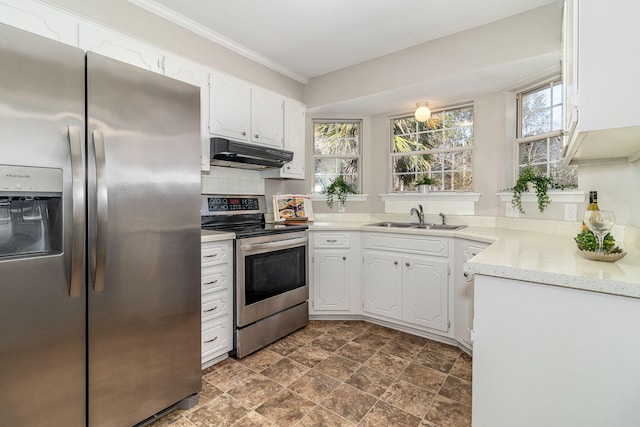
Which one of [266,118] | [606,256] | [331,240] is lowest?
[331,240]

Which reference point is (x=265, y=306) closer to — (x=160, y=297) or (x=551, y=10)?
(x=160, y=297)

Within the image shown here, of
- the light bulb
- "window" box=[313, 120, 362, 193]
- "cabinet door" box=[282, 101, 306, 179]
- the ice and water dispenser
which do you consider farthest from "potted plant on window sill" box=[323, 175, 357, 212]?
the ice and water dispenser

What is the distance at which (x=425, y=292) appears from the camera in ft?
8.60

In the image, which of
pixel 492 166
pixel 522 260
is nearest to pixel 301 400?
pixel 522 260

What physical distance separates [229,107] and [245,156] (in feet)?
1.49

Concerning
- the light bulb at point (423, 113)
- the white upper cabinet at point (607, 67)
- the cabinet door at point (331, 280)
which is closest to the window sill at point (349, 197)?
the cabinet door at point (331, 280)

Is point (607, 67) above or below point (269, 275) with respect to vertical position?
above

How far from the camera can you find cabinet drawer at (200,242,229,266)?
2098 millimetres

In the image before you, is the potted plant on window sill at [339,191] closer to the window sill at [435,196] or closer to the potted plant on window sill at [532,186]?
the window sill at [435,196]

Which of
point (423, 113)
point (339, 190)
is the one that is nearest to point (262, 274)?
point (339, 190)

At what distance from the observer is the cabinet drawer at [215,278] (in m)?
2.11

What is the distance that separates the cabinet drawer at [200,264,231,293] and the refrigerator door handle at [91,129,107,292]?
2.50 ft

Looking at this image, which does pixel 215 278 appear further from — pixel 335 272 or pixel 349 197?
pixel 349 197

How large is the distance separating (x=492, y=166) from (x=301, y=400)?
2512mm
